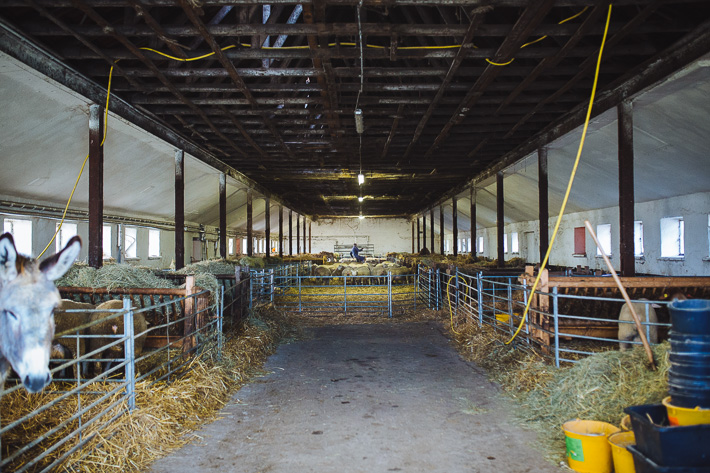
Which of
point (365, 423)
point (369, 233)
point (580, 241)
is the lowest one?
point (365, 423)

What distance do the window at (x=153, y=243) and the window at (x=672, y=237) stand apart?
64.4 feet

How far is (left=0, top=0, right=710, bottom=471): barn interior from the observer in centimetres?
660

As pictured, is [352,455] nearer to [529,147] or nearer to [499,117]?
[499,117]

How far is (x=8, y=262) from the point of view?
3.03 m

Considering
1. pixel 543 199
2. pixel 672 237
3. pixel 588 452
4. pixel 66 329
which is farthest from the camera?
pixel 543 199

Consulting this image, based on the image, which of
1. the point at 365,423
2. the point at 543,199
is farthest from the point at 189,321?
the point at 543,199

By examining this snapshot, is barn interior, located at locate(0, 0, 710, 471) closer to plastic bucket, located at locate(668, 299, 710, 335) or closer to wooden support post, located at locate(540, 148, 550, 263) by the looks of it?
wooden support post, located at locate(540, 148, 550, 263)

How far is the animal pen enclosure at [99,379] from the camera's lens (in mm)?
3748

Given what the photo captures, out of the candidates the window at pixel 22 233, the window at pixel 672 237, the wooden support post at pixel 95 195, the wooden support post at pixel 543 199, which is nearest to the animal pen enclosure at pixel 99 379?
the wooden support post at pixel 95 195

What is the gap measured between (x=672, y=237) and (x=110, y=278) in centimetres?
1393

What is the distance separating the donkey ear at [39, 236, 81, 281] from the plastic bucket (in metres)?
4.52

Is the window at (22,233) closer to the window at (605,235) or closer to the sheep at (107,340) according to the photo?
the sheep at (107,340)

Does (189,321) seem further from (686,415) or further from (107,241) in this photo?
(107,241)

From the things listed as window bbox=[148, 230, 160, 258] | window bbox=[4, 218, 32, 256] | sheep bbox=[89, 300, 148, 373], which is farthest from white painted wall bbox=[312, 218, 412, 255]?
sheep bbox=[89, 300, 148, 373]
